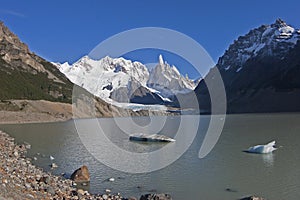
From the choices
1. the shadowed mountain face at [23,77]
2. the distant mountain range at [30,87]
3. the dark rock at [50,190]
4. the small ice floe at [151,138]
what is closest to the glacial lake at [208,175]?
the dark rock at [50,190]

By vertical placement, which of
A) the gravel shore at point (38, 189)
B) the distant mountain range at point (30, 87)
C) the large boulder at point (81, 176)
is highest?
the distant mountain range at point (30, 87)

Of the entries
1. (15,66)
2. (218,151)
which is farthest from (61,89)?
(218,151)

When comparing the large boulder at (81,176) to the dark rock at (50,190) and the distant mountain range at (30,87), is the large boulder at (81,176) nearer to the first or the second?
the dark rock at (50,190)

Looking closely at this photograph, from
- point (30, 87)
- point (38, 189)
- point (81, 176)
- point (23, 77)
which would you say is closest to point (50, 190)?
point (38, 189)

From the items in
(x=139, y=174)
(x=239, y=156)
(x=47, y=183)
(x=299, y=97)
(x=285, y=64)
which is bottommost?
(x=47, y=183)

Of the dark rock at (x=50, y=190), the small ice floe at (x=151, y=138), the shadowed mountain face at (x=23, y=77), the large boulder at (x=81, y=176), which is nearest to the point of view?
the dark rock at (x=50, y=190)

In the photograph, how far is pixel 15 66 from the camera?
136 meters

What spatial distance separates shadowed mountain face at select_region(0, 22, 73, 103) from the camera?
10756 cm

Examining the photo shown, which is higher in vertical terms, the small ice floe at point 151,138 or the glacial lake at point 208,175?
the small ice floe at point 151,138

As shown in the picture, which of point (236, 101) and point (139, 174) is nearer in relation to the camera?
point (139, 174)

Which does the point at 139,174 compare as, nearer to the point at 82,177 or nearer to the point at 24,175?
the point at 82,177

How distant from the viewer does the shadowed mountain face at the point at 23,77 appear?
107562 mm

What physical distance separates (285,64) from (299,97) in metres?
50.8

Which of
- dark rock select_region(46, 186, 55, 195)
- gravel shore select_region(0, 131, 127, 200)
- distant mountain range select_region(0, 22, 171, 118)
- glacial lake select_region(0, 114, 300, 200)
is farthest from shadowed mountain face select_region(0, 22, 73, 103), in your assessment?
dark rock select_region(46, 186, 55, 195)
